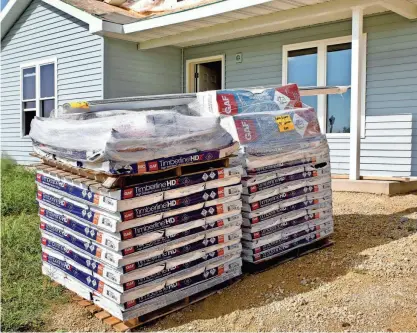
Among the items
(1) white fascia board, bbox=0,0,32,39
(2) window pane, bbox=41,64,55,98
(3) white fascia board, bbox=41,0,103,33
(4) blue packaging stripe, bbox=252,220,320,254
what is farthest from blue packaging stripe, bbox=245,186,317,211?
(1) white fascia board, bbox=0,0,32,39

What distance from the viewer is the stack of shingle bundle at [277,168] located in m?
3.94

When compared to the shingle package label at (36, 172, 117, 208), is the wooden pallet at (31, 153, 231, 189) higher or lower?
higher

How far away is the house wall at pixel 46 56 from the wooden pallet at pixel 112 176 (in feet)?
23.4

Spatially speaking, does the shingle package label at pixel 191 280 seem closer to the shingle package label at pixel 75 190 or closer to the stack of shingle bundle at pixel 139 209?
the stack of shingle bundle at pixel 139 209

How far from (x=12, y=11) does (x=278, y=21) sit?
8.42 m

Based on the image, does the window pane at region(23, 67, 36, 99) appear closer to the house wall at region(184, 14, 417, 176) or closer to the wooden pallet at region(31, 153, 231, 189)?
the house wall at region(184, 14, 417, 176)

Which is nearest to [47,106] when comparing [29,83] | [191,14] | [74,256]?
[29,83]

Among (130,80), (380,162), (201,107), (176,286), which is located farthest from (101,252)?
(130,80)

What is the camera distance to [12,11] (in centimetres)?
1260

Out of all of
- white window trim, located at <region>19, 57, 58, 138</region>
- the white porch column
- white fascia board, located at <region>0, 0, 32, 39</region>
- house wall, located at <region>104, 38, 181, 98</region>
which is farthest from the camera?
white fascia board, located at <region>0, 0, 32, 39</region>

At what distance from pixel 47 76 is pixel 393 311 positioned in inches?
449

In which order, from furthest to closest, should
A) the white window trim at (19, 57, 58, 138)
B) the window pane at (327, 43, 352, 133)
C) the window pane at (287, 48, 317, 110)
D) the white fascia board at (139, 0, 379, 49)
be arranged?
the white window trim at (19, 57, 58, 138) → the window pane at (287, 48, 317, 110) → the window pane at (327, 43, 352, 133) → the white fascia board at (139, 0, 379, 49)

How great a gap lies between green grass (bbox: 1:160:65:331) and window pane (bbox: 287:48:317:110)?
5.83m

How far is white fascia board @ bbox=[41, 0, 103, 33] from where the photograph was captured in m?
9.95
